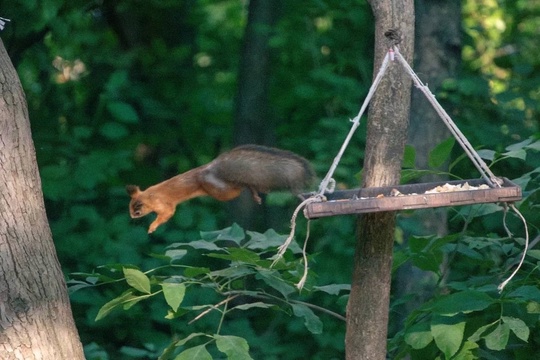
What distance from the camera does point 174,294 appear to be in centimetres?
231

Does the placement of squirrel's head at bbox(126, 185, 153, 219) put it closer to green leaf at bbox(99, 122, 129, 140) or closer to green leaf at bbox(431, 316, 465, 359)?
green leaf at bbox(431, 316, 465, 359)

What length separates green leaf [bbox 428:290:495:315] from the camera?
7.98ft

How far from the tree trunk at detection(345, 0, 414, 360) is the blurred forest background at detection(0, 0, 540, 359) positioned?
1693mm

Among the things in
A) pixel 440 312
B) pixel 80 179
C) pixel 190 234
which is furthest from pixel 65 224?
pixel 440 312

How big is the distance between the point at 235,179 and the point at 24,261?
3.07 feet

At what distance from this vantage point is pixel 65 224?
214 inches

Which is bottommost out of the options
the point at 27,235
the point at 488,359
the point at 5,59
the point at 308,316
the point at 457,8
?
the point at 488,359

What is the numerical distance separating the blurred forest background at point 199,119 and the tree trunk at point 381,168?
5.55 feet

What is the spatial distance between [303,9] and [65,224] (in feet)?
6.53

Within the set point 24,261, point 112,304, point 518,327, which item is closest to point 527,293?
point 518,327

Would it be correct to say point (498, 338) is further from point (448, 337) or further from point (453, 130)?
point (453, 130)

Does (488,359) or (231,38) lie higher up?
(231,38)

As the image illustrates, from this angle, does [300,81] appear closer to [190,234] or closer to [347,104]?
[347,104]

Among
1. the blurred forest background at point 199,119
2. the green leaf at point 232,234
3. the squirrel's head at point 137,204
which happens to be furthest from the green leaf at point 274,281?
the blurred forest background at point 199,119
